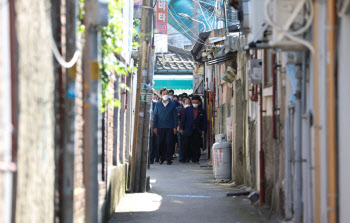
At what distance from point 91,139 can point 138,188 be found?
796 cm

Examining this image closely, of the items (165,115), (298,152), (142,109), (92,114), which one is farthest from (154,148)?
(92,114)

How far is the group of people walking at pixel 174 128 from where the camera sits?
19984 millimetres

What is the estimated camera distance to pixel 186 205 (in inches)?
417

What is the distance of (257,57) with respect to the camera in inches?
453

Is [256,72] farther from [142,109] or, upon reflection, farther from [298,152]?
[298,152]

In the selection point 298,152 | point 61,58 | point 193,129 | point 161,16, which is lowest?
point 193,129

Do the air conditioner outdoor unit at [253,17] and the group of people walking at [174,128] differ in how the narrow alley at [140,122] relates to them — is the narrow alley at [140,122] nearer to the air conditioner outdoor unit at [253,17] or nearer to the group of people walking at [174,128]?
the air conditioner outdoor unit at [253,17]

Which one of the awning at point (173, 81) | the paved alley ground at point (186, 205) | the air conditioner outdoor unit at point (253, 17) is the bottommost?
the paved alley ground at point (186, 205)

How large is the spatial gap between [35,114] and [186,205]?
5.62m

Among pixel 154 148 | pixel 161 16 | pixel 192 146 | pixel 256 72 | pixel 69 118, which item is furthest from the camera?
pixel 161 16

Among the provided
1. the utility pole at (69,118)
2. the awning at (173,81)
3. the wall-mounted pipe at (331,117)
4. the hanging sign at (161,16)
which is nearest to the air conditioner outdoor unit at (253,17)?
the wall-mounted pipe at (331,117)

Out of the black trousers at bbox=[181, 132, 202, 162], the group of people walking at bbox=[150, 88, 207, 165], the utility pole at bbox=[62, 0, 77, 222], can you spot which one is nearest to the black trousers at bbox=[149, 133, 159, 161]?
the group of people walking at bbox=[150, 88, 207, 165]

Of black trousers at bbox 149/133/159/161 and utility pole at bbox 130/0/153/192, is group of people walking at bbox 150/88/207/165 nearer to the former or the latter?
black trousers at bbox 149/133/159/161

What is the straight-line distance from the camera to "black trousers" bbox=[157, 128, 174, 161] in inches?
786
